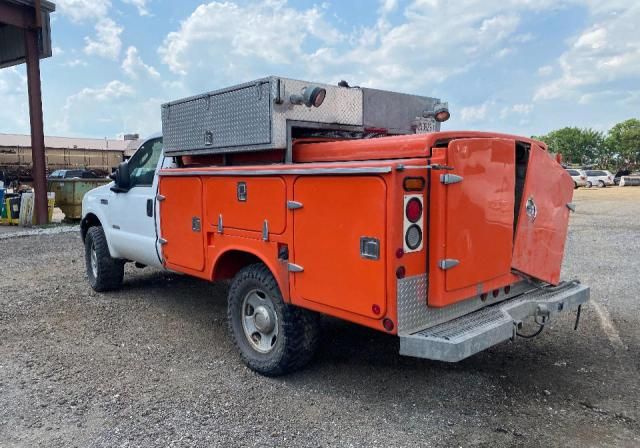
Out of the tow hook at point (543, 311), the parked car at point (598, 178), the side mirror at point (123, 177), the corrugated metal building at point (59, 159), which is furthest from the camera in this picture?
the parked car at point (598, 178)

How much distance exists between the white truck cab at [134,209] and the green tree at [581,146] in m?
91.6

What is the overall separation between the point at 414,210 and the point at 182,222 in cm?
256

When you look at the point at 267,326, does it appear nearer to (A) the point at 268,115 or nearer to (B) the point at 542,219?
(A) the point at 268,115

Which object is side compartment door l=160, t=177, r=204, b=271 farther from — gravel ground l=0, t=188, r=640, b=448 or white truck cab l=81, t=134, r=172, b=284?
gravel ground l=0, t=188, r=640, b=448

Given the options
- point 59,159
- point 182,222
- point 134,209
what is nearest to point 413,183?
point 182,222

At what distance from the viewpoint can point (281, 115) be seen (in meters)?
4.13

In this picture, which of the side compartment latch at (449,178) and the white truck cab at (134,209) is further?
the white truck cab at (134,209)

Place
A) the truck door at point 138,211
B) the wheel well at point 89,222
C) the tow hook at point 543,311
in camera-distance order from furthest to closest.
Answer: the wheel well at point 89,222
the truck door at point 138,211
the tow hook at point 543,311

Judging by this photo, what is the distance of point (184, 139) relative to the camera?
507 centimetres

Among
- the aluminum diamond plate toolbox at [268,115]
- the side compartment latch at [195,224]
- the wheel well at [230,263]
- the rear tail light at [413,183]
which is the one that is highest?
the aluminum diamond plate toolbox at [268,115]

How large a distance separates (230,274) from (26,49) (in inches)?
516

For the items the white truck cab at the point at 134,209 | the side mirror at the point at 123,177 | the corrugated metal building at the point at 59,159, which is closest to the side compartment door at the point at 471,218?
the white truck cab at the point at 134,209

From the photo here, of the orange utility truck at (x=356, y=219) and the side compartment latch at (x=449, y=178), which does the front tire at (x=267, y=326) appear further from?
the side compartment latch at (x=449, y=178)

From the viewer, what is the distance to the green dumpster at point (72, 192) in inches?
609
